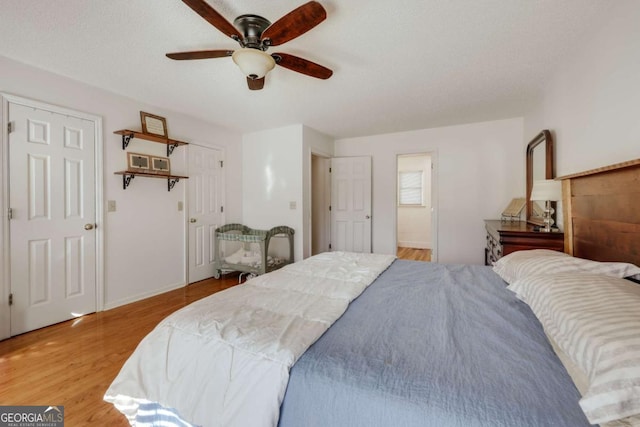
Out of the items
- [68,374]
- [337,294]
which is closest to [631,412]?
[337,294]

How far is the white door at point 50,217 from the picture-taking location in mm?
2271

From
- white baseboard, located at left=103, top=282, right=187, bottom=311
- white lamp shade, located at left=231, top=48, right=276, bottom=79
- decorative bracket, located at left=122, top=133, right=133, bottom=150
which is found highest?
white lamp shade, located at left=231, top=48, right=276, bottom=79

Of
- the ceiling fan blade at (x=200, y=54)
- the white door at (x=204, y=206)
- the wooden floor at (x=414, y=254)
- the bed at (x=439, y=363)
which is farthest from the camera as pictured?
the wooden floor at (x=414, y=254)

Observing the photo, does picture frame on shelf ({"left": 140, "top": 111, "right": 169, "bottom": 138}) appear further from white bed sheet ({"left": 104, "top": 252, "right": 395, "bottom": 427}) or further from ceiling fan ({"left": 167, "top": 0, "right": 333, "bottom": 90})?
white bed sheet ({"left": 104, "top": 252, "right": 395, "bottom": 427})

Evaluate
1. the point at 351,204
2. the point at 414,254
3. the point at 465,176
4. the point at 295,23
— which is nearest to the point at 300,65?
the point at 295,23

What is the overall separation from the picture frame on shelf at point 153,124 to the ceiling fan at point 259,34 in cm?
169

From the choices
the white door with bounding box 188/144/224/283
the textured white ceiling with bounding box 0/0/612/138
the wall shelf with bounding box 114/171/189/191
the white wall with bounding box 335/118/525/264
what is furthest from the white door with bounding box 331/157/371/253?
the wall shelf with bounding box 114/171/189/191

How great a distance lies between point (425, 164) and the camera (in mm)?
6336

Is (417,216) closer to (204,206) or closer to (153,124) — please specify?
(204,206)

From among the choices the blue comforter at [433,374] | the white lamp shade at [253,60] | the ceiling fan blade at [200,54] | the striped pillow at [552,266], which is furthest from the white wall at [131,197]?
the striped pillow at [552,266]

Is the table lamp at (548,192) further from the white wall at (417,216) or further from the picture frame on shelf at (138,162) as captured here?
the white wall at (417,216)

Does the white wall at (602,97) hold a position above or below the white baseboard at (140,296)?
above

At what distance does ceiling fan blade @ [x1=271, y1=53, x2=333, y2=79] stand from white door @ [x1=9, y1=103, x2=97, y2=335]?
2.22 metres

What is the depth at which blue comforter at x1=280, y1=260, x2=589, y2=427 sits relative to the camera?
0.66 meters
